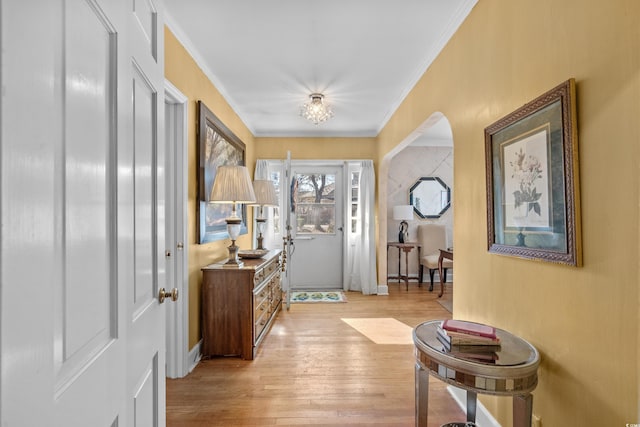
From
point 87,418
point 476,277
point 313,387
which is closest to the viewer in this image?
point 87,418

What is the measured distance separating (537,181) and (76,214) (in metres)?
1.56

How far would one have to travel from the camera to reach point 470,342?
1357 millimetres

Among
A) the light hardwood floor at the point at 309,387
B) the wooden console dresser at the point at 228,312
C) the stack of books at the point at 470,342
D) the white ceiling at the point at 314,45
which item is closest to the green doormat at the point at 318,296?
the light hardwood floor at the point at 309,387

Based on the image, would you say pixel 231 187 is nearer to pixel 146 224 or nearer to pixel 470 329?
pixel 146 224

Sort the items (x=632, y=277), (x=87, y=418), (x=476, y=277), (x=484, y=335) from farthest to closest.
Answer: (x=476, y=277), (x=484, y=335), (x=632, y=277), (x=87, y=418)

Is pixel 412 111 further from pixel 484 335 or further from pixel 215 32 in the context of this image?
pixel 484 335

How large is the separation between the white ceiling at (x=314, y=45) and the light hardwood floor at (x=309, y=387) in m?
2.47

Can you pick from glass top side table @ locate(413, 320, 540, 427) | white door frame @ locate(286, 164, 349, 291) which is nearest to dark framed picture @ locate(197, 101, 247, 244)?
Result: white door frame @ locate(286, 164, 349, 291)

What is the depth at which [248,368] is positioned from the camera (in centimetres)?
258

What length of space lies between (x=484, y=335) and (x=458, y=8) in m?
1.93

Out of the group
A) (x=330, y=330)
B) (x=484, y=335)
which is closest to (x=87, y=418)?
(x=484, y=335)

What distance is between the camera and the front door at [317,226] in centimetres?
544

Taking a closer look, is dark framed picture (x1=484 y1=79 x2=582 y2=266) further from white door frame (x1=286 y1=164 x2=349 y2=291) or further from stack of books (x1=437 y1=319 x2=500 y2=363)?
white door frame (x1=286 y1=164 x2=349 y2=291)

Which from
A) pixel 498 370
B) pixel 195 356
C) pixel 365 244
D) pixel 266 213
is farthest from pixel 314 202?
pixel 498 370
